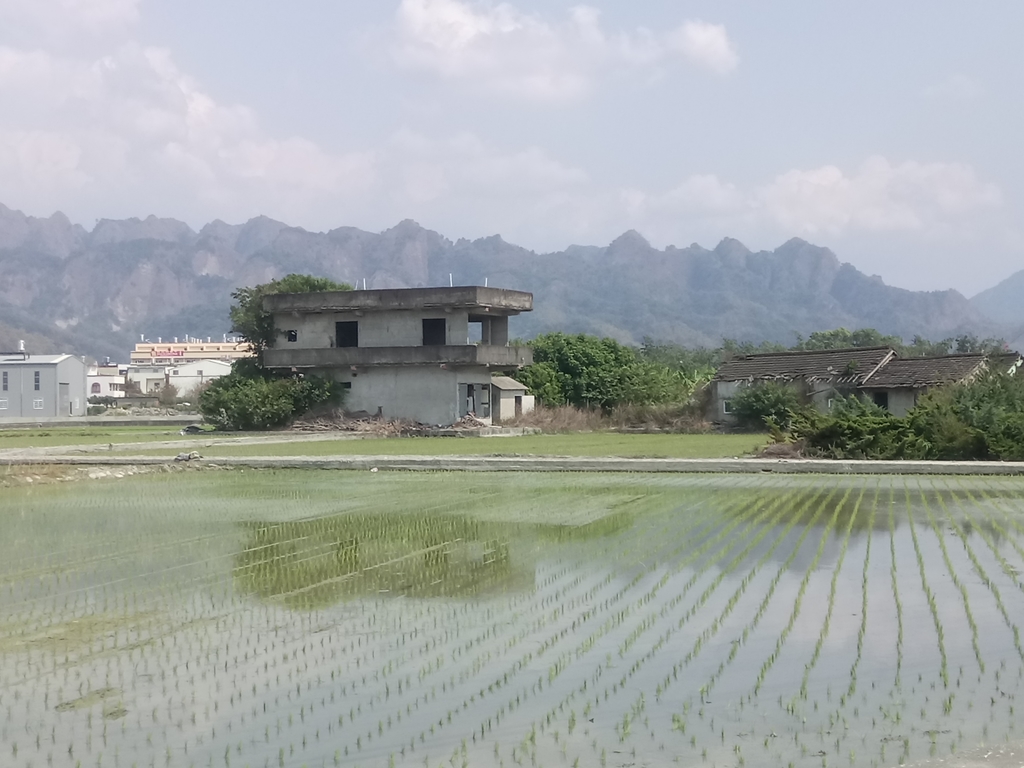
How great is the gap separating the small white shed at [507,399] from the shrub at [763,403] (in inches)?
345

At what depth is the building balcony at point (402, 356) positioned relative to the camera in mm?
46812

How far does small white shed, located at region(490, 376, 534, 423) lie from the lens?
49.6 metres

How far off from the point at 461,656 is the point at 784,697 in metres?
2.27

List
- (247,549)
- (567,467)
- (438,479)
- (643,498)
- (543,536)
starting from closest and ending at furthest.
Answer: (247,549), (543,536), (643,498), (438,479), (567,467)

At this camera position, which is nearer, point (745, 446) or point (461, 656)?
point (461, 656)

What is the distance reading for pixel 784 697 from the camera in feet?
23.7

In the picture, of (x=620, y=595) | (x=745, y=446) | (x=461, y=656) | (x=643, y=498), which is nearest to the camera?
(x=461, y=656)

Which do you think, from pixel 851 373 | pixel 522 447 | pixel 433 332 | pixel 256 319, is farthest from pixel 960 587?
pixel 256 319

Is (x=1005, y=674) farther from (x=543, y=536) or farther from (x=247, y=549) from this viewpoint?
(x=247, y=549)

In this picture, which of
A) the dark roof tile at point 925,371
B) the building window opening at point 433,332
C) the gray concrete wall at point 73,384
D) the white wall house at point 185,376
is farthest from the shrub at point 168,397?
the dark roof tile at point 925,371

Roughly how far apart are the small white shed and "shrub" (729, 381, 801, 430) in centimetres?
877

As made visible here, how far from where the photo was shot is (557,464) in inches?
1026

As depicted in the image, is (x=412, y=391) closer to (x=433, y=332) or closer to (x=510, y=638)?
(x=433, y=332)

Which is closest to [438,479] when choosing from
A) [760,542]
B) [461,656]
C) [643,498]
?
[643,498]
